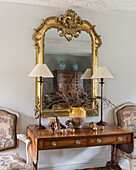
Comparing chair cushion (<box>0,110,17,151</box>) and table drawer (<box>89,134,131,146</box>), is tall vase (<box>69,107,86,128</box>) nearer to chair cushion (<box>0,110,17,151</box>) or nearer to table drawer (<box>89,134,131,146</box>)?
table drawer (<box>89,134,131,146</box>)

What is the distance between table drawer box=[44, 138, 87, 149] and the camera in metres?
2.38

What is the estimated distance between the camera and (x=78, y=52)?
3193 mm

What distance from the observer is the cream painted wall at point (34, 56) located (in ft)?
9.59

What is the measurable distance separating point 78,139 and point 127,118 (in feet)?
3.66

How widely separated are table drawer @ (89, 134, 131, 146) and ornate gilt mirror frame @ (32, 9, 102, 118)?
687mm

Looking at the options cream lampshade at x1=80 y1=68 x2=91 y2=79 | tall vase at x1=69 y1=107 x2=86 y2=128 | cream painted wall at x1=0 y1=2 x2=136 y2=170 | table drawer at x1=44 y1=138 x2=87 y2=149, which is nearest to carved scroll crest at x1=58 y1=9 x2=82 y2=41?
cream painted wall at x1=0 y1=2 x2=136 y2=170

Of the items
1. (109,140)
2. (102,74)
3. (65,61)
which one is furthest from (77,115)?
(65,61)

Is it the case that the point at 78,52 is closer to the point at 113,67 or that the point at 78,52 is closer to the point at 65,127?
the point at 113,67

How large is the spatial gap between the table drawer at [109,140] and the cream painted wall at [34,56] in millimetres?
702

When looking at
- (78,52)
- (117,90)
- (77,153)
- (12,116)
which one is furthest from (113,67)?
(12,116)

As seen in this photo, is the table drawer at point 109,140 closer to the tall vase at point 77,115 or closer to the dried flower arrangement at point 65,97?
the tall vase at point 77,115

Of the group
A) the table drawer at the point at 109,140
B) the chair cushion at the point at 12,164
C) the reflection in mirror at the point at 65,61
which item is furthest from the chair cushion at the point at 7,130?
the table drawer at the point at 109,140

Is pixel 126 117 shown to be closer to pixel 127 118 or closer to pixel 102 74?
pixel 127 118

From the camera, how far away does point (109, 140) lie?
2.61 meters
